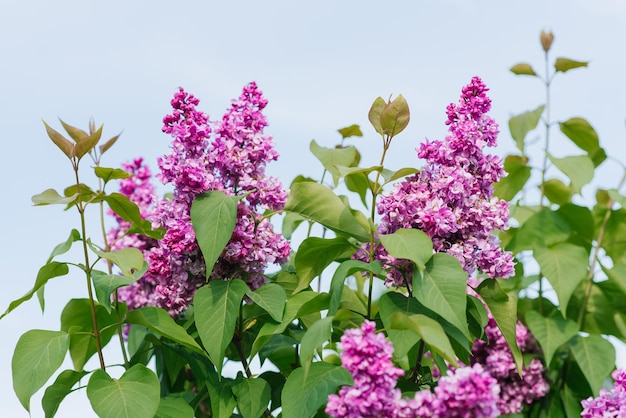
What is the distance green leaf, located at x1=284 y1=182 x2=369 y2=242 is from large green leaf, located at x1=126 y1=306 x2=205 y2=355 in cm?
37

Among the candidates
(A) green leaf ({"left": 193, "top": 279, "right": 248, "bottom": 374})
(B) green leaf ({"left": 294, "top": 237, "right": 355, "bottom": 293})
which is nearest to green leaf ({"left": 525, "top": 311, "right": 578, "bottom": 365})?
(B) green leaf ({"left": 294, "top": 237, "right": 355, "bottom": 293})

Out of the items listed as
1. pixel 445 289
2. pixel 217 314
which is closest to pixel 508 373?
pixel 445 289

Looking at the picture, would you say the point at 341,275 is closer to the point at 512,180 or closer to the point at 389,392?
the point at 389,392

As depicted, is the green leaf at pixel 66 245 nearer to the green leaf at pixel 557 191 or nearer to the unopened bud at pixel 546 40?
the unopened bud at pixel 546 40

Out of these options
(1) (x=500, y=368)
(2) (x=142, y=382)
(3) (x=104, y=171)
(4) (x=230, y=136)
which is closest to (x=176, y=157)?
(4) (x=230, y=136)

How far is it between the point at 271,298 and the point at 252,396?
0.26 meters

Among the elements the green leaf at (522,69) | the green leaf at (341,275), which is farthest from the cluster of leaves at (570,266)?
the green leaf at (341,275)

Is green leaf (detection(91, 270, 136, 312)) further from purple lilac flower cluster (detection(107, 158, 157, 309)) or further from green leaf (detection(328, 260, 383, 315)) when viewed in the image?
purple lilac flower cluster (detection(107, 158, 157, 309))

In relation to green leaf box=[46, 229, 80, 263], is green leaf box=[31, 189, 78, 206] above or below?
above

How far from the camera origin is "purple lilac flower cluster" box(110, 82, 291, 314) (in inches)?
80.2

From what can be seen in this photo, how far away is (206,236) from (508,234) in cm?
179

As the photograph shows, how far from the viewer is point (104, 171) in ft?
7.45

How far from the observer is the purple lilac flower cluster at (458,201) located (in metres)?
→ 1.92

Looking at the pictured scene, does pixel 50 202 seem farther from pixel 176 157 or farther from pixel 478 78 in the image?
pixel 478 78
